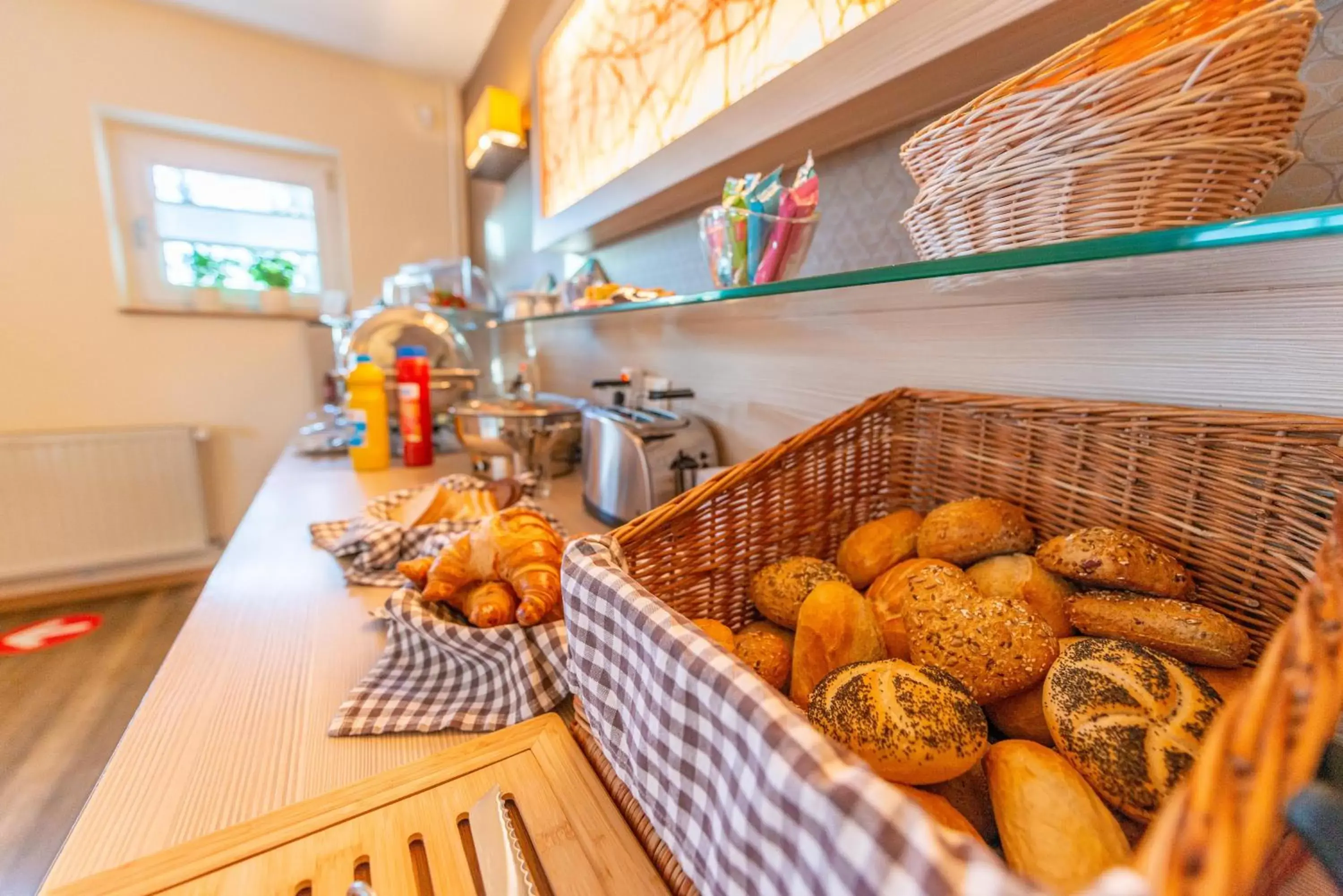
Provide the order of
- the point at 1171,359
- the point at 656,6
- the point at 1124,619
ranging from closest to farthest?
the point at 1124,619, the point at 1171,359, the point at 656,6

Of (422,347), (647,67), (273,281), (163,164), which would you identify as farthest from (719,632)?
(163,164)

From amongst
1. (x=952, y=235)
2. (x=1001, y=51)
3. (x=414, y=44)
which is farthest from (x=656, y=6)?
(x=414, y=44)

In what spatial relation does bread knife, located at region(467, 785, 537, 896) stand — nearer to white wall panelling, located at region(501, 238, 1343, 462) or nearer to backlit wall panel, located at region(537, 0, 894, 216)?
white wall panelling, located at region(501, 238, 1343, 462)

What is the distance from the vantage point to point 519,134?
186 cm

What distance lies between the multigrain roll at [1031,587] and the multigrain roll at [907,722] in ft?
0.38

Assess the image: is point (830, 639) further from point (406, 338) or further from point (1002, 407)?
point (406, 338)

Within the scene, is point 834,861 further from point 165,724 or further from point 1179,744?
point 165,724

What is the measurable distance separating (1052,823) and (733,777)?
16cm

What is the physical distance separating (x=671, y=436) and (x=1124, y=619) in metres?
0.62

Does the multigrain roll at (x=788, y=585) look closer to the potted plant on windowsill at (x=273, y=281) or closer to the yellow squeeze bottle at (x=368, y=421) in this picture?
the yellow squeeze bottle at (x=368, y=421)

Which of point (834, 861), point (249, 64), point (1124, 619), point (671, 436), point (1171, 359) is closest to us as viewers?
point (834, 861)

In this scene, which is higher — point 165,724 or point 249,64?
point 249,64

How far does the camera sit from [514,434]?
1.15 m

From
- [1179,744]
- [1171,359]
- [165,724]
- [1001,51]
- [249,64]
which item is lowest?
[165,724]
